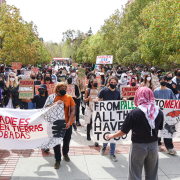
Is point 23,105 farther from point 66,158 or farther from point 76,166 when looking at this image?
point 76,166

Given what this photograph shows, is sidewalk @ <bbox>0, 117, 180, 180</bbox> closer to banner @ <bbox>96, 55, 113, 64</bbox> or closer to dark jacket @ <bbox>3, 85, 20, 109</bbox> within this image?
dark jacket @ <bbox>3, 85, 20, 109</bbox>

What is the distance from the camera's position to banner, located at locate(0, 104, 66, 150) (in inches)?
184

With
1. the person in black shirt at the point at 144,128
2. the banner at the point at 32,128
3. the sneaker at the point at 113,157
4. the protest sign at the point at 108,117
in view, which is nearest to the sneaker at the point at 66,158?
the banner at the point at 32,128

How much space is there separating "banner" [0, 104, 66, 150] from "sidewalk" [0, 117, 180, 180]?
1.57 feet

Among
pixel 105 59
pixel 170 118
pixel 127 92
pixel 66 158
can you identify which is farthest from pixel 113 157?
pixel 105 59

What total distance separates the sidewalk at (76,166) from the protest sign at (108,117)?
55cm

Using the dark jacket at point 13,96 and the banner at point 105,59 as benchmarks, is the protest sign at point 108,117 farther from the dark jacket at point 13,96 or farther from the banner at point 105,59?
the banner at point 105,59

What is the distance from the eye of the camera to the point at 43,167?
482cm

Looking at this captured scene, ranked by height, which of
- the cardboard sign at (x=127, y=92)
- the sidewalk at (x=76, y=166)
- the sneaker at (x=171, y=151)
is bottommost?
the sidewalk at (x=76, y=166)

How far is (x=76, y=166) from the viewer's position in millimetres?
4887

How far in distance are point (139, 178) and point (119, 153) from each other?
92.1 inches

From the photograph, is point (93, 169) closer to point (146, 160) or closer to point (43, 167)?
point (43, 167)

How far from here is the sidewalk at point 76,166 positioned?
4465mm

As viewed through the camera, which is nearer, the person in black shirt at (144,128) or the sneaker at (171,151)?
the person in black shirt at (144,128)
